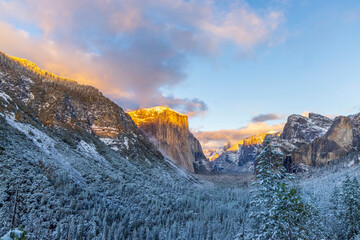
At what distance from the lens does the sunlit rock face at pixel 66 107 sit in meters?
77.5

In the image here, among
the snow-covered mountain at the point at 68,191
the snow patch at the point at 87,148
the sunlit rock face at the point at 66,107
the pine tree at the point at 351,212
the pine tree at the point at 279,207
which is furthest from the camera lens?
the sunlit rock face at the point at 66,107

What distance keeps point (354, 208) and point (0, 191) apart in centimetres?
5175

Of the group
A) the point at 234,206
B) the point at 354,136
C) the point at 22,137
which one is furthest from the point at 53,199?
the point at 354,136

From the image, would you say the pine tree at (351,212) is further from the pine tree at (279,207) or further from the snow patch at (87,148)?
the snow patch at (87,148)

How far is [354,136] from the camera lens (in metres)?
196

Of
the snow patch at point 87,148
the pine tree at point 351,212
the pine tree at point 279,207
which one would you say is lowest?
the pine tree at point 351,212

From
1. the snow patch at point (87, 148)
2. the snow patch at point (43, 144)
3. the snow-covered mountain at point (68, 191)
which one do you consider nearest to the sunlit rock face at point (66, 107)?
the snow-covered mountain at point (68, 191)

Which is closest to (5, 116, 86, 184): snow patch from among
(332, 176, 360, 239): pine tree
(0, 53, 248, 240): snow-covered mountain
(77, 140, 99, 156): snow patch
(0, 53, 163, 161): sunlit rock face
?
(0, 53, 248, 240): snow-covered mountain

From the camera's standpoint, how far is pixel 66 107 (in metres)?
94.1

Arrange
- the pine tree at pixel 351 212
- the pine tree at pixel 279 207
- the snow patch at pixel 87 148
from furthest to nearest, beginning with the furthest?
the snow patch at pixel 87 148 < the pine tree at pixel 351 212 < the pine tree at pixel 279 207

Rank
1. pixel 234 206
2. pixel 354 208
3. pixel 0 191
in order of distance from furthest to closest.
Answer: pixel 234 206 < pixel 354 208 < pixel 0 191

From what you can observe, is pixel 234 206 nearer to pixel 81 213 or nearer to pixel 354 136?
pixel 81 213

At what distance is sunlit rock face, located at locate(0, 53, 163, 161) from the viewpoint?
254ft

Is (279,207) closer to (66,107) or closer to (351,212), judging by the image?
(351,212)
